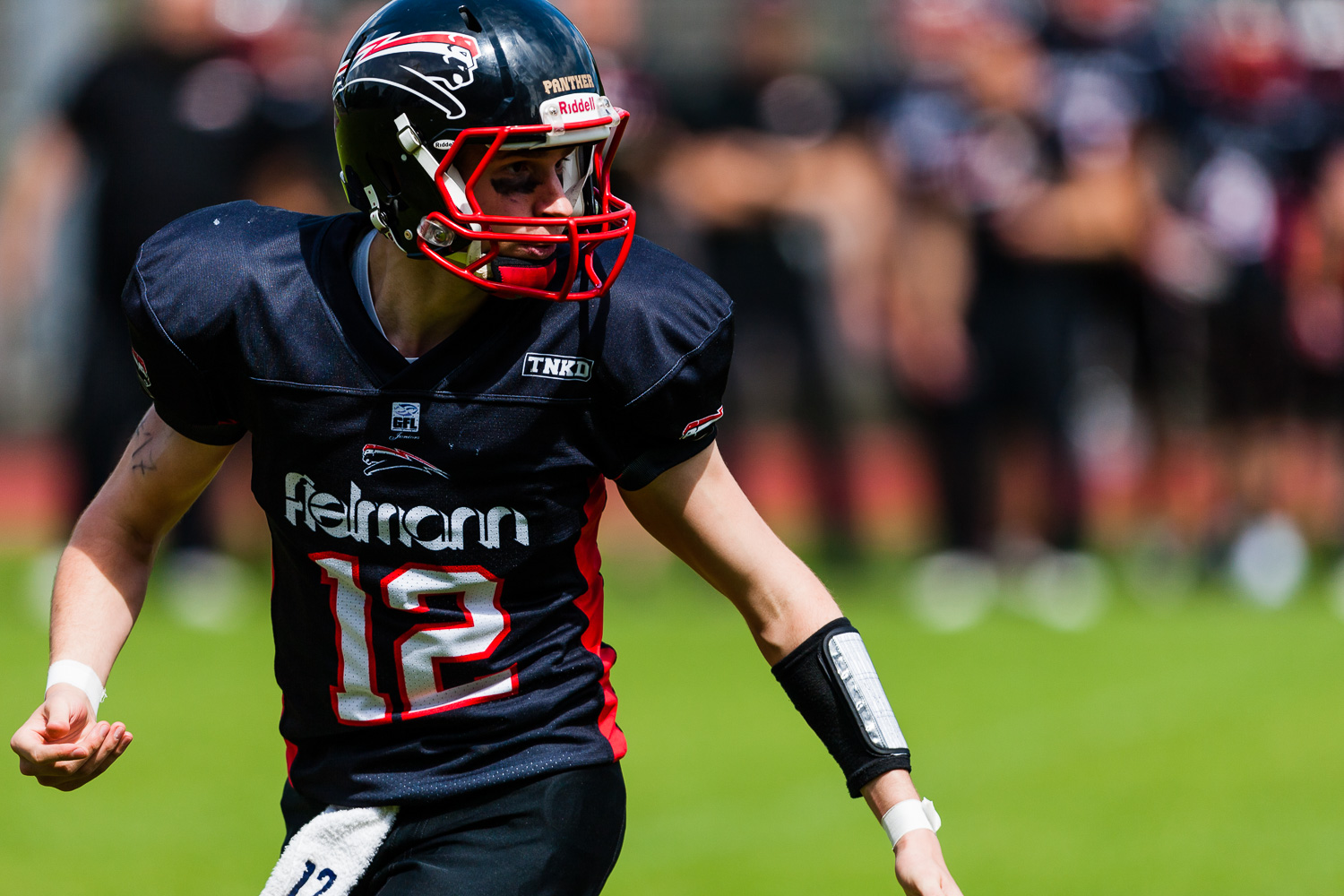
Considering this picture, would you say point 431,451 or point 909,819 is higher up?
point 431,451

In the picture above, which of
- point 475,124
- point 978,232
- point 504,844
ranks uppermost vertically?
point 475,124

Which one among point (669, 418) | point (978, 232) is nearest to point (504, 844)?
point (669, 418)

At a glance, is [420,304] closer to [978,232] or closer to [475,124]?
[475,124]

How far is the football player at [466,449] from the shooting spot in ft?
8.39

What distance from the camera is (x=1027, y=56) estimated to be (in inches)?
332

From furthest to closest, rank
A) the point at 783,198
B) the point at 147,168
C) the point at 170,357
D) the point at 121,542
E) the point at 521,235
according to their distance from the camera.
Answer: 1. the point at 783,198
2. the point at 147,168
3. the point at 121,542
4. the point at 170,357
5. the point at 521,235

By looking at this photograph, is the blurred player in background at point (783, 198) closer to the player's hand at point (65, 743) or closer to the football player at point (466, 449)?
the football player at point (466, 449)

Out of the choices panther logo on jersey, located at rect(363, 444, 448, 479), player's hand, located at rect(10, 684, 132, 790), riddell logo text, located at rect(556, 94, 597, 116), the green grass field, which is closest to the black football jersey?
panther logo on jersey, located at rect(363, 444, 448, 479)

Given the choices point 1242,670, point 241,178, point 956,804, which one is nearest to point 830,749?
point 956,804

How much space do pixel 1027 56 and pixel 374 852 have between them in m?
6.69

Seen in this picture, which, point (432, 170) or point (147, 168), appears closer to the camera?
point (432, 170)

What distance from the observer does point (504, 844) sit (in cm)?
254

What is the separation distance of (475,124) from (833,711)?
1002 mm

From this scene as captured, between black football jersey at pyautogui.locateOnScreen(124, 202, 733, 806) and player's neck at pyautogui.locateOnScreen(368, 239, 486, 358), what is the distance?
0.05 meters
